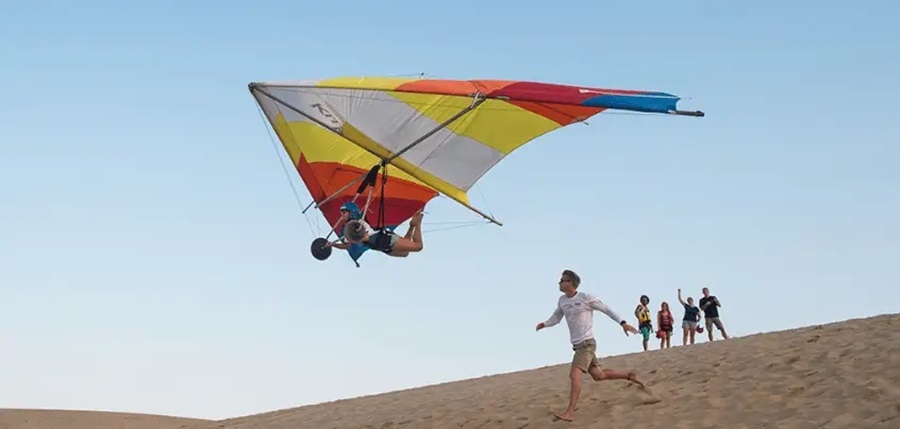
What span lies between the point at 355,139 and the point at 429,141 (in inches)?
37.7

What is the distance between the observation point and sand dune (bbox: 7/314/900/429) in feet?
33.5

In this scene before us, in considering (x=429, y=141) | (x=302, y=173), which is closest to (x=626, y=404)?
(x=429, y=141)

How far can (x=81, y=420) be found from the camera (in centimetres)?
2389

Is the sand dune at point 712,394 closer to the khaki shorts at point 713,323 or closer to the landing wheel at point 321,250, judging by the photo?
the khaki shorts at point 713,323

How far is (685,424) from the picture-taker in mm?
10398

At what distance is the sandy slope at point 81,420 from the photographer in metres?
23.3

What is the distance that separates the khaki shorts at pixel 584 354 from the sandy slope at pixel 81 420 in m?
14.6

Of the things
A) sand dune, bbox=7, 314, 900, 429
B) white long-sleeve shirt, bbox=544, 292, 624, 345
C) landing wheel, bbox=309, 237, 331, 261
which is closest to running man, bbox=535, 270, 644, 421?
white long-sleeve shirt, bbox=544, 292, 624, 345

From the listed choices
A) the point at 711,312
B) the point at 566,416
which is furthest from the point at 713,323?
the point at 566,416

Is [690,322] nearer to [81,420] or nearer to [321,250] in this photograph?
[321,250]

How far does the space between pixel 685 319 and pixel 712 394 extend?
21.6 feet

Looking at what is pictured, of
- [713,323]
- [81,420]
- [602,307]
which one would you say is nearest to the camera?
[602,307]

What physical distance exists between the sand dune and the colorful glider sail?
269 cm

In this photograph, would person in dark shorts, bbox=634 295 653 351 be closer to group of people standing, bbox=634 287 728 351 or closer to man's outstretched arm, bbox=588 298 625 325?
group of people standing, bbox=634 287 728 351
